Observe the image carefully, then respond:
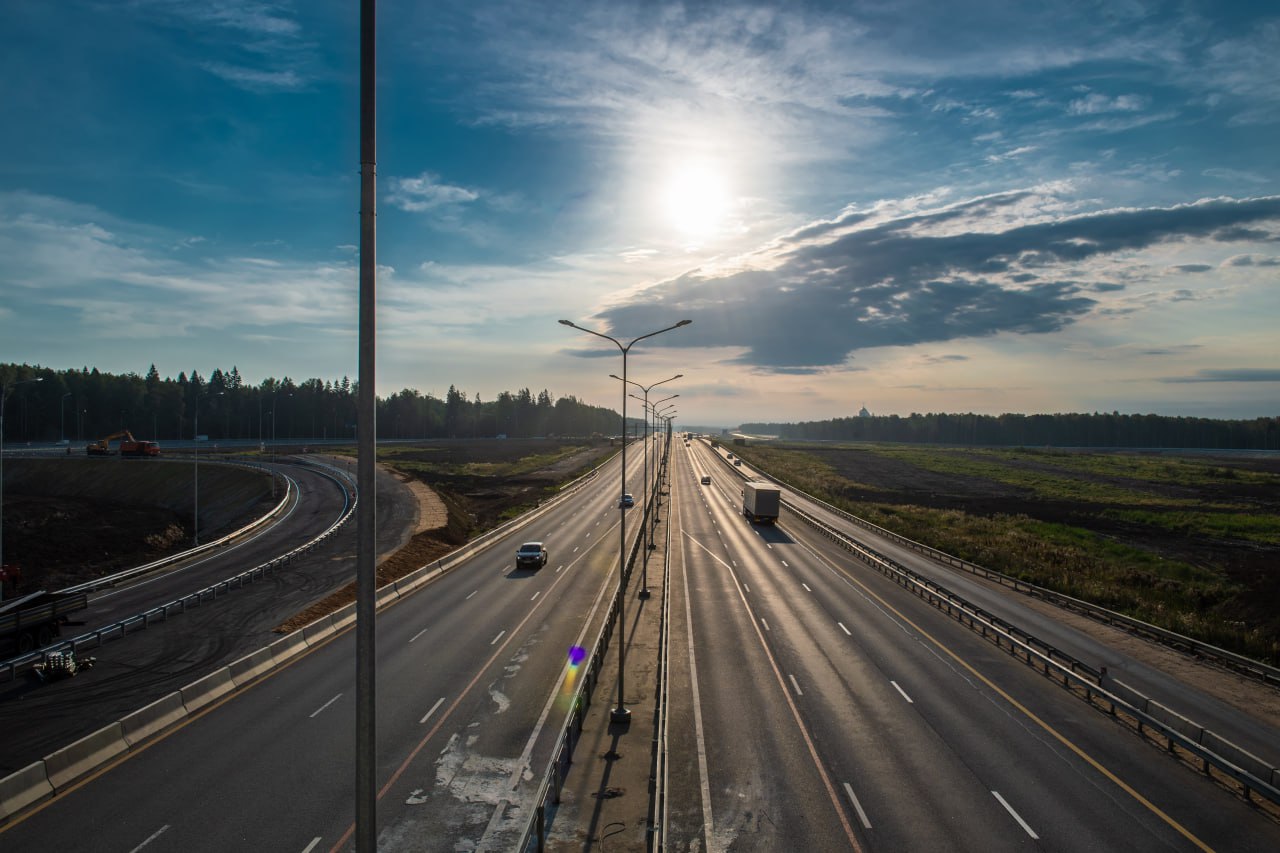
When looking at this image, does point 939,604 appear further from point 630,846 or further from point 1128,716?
point 630,846

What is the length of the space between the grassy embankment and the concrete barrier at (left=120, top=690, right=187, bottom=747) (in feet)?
135

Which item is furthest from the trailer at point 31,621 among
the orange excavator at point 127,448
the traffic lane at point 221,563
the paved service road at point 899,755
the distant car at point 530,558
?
the orange excavator at point 127,448

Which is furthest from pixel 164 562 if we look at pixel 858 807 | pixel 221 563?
pixel 858 807

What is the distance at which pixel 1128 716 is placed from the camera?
2262 cm

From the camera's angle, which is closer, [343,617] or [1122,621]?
[343,617]

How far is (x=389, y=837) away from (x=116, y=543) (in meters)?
63.8

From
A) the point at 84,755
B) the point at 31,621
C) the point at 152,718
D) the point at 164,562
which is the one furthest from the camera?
the point at 164,562

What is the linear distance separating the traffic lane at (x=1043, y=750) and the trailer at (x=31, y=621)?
32433 mm

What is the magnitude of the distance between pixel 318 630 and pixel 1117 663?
1313 inches

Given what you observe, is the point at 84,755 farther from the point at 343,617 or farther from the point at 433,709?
the point at 343,617

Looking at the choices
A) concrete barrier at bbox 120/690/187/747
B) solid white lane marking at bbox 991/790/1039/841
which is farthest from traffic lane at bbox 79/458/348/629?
solid white lane marking at bbox 991/790/1039/841

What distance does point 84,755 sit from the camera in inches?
711

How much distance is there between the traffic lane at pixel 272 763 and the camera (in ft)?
51.6

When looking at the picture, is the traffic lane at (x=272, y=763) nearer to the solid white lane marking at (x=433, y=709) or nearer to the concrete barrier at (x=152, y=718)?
the solid white lane marking at (x=433, y=709)
